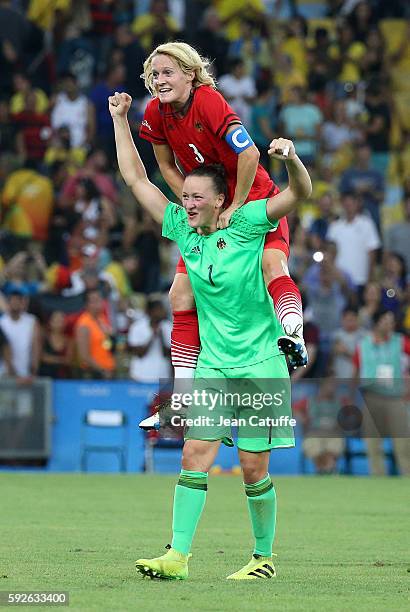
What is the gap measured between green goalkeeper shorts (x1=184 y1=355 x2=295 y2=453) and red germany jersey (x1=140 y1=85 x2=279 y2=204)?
1034 mm

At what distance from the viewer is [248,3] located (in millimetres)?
23078

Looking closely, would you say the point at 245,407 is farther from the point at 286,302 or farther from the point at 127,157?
the point at 127,157

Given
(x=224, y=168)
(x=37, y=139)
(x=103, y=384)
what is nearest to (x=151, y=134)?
(x=224, y=168)

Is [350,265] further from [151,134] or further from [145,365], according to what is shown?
[151,134]

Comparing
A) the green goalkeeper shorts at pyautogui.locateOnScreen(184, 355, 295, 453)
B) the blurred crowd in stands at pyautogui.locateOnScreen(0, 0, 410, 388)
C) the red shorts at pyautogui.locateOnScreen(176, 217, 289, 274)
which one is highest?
the blurred crowd in stands at pyautogui.locateOnScreen(0, 0, 410, 388)

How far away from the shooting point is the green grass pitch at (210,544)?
21.4ft

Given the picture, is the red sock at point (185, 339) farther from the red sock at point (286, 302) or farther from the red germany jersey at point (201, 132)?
the red germany jersey at point (201, 132)

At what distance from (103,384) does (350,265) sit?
4.24m

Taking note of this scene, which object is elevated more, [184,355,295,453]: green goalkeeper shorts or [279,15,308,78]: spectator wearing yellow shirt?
[279,15,308,78]: spectator wearing yellow shirt

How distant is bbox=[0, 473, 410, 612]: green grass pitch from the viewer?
6523mm

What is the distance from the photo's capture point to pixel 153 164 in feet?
65.8

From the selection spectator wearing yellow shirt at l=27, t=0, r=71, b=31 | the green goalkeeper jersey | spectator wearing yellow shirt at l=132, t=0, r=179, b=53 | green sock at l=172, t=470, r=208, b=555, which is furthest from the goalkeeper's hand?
spectator wearing yellow shirt at l=27, t=0, r=71, b=31

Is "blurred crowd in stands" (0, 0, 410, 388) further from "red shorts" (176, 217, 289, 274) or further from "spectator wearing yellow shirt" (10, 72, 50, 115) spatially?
"red shorts" (176, 217, 289, 274)

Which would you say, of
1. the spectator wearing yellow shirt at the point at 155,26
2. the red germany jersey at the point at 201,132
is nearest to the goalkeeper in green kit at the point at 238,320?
the red germany jersey at the point at 201,132
